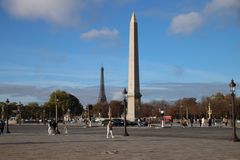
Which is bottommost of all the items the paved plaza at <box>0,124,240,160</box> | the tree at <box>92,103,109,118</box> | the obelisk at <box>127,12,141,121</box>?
the paved plaza at <box>0,124,240,160</box>

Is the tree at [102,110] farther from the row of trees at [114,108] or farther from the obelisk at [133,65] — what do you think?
the obelisk at [133,65]

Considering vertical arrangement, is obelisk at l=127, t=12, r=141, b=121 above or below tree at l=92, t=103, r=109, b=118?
above

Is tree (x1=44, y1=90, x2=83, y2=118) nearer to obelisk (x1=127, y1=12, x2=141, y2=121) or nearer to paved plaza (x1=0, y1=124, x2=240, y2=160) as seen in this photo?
obelisk (x1=127, y1=12, x2=141, y2=121)

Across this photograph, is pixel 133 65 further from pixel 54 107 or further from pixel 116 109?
pixel 54 107

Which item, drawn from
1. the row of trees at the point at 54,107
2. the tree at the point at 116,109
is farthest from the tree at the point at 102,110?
the row of trees at the point at 54,107

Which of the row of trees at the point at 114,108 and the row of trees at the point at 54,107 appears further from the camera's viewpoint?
the row of trees at the point at 54,107

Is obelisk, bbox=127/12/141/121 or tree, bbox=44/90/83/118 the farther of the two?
tree, bbox=44/90/83/118

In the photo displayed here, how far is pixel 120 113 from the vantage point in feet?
534

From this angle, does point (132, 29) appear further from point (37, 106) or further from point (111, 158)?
point (37, 106)

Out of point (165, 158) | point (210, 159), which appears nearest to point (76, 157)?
point (165, 158)

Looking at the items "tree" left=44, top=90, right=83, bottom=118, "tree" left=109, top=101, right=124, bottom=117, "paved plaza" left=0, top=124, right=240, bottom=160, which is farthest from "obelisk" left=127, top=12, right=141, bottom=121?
"tree" left=109, top=101, right=124, bottom=117

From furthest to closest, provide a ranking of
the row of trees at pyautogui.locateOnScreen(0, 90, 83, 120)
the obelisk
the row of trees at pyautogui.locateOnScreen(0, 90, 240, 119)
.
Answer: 1. the row of trees at pyautogui.locateOnScreen(0, 90, 83, 120)
2. the row of trees at pyautogui.locateOnScreen(0, 90, 240, 119)
3. the obelisk

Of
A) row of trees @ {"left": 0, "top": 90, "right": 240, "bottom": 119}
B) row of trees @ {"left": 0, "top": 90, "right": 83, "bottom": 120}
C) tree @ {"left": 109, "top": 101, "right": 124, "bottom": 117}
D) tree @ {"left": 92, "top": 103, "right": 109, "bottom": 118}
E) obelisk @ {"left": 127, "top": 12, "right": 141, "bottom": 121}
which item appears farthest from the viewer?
tree @ {"left": 92, "top": 103, "right": 109, "bottom": 118}

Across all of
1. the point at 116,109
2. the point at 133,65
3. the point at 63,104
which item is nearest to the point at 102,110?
the point at 116,109
